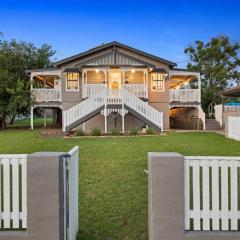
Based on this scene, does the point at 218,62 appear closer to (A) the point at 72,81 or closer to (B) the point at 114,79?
(B) the point at 114,79

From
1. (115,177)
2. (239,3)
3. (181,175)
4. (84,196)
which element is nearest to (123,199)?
(84,196)

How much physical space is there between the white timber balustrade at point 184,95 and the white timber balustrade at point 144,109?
16.6 ft

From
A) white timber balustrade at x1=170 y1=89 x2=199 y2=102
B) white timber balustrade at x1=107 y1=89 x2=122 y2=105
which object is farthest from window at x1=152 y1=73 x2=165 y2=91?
white timber balustrade at x1=107 y1=89 x2=122 y2=105

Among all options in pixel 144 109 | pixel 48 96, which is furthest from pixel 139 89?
pixel 48 96

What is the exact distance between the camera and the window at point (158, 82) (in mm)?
24828

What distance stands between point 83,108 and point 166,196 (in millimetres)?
16475

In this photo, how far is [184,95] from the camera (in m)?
24.6

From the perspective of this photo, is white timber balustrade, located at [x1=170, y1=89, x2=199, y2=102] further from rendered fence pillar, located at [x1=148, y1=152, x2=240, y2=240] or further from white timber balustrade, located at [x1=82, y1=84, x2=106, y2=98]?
rendered fence pillar, located at [x1=148, y1=152, x2=240, y2=240]

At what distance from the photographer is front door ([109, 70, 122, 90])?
970 inches

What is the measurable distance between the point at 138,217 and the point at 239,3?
39.3m

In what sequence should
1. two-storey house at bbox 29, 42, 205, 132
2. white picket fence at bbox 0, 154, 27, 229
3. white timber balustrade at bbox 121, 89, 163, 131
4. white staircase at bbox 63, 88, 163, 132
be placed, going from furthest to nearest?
two-storey house at bbox 29, 42, 205, 132, white timber balustrade at bbox 121, 89, 163, 131, white staircase at bbox 63, 88, 163, 132, white picket fence at bbox 0, 154, 27, 229

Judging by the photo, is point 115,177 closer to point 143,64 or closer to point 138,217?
point 138,217

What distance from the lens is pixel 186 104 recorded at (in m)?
24.4

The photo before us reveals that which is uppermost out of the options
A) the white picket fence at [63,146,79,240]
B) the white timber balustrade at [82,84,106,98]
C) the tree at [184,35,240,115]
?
the tree at [184,35,240,115]
